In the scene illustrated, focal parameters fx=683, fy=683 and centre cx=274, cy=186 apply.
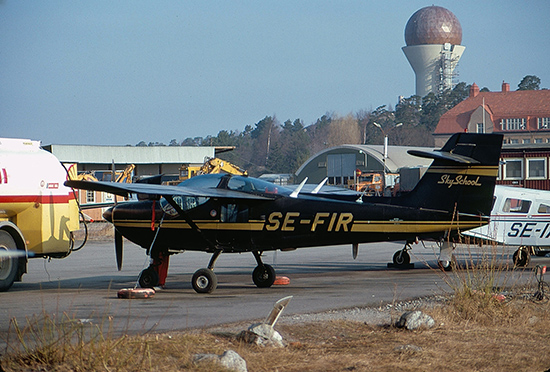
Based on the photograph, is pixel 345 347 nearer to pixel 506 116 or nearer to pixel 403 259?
pixel 403 259

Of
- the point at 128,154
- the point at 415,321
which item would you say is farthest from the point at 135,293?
the point at 128,154

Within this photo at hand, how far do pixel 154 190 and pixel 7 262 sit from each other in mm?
3349

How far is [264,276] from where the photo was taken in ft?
46.2

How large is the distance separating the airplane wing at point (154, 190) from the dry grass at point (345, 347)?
3.37 metres

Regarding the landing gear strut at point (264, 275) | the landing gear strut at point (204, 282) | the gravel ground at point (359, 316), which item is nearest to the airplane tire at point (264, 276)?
the landing gear strut at point (264, 275)

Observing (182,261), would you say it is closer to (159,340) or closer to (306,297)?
(306,297)

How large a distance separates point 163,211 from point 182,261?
8190mm

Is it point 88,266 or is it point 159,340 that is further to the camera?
point 88,266

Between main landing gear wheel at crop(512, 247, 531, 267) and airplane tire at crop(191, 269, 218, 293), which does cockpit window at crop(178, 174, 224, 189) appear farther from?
main landing gear wheel at crop(512, 247, 531, 267)

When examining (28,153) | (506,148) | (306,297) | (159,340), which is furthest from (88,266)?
(506,148)

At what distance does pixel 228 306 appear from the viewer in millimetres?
11328

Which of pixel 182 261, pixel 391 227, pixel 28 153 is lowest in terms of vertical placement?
pixel 182 261

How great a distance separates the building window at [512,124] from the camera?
335 ft

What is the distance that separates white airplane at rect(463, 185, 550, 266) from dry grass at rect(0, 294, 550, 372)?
880 centimetres
